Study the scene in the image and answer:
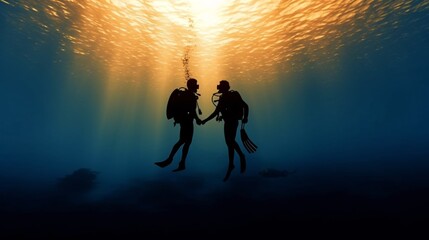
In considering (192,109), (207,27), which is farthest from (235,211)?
(207,27)

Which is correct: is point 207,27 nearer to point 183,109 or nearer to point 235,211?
point 235,211

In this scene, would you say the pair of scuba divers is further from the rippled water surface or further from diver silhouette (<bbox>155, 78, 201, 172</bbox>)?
the rippled water surface

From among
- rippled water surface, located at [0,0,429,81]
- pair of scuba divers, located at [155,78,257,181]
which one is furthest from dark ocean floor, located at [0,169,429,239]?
rippled water surface, located at [0,0,429,81]

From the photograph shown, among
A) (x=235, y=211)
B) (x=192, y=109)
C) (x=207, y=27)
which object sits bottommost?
(x=235, y=211)

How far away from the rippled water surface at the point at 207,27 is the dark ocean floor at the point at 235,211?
12129 mm

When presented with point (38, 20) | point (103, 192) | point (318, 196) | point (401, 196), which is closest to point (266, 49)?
point (318, 196)

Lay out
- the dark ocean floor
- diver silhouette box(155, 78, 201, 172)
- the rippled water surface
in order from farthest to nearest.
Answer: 1. the rippled water surface
2. the dark ocean floor
3. diver silhouette box(155, 78, 201, 172)

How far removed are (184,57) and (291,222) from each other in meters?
17.8

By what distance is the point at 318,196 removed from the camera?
54.2 ft

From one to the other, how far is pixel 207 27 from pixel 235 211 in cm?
1240

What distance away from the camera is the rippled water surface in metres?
14.8

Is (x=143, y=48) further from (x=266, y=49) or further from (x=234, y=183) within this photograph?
(x=234, y=183)

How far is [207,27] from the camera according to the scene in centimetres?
1708

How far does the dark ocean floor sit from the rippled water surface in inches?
478
